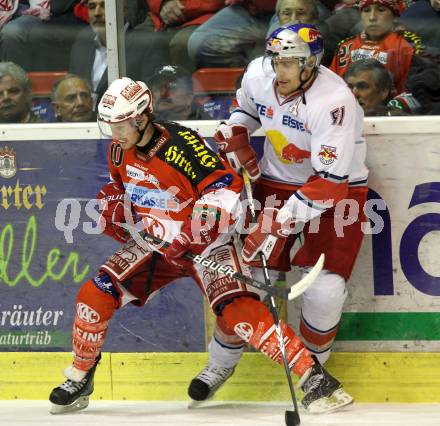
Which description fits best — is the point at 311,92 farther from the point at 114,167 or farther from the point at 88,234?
the point at 88,234

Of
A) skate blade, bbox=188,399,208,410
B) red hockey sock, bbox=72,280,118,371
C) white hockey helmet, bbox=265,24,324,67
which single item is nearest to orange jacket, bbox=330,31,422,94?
white hockey helmet, bbox=265,24,324,67

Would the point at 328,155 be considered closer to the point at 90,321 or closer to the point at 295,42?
the point at 295,42

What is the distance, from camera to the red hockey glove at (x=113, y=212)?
5074mm

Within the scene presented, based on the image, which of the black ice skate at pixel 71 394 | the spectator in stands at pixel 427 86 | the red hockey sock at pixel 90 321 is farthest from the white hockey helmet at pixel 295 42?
the black ice skate at pixel 71 394

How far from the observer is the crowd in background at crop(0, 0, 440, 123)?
16.6 feet

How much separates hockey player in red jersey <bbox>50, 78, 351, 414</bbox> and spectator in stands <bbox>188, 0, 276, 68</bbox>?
501 mm

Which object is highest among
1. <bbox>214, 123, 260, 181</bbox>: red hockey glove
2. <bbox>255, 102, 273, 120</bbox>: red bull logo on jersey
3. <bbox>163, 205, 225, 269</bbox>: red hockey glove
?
<bbox>255, 102, 273, 120</bbox>: red bull logo on jersey

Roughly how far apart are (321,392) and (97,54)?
180 centimetres

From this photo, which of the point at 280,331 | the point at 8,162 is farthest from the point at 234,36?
the point at 280,331

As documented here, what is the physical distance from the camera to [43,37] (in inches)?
216

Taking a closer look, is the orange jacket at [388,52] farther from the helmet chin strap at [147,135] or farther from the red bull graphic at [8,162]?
the red bull graphic at [8,162]

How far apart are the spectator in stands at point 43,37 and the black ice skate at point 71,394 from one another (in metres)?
1.37

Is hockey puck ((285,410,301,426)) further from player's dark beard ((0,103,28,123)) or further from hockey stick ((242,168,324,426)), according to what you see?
player's dark beard ((0,103,28,123))

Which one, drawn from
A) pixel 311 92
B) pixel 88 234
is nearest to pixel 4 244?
pixel 88 234
